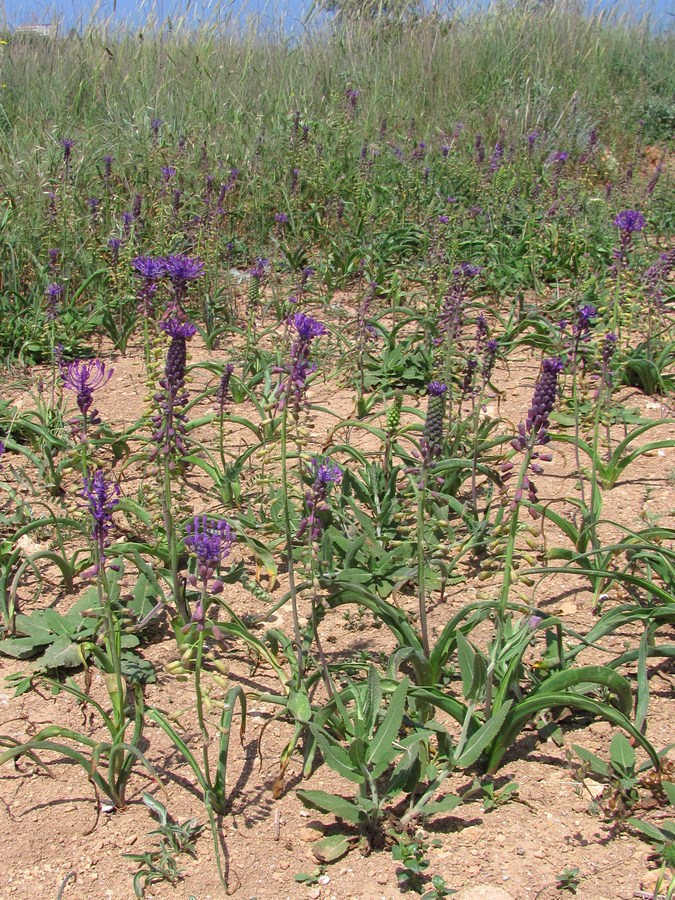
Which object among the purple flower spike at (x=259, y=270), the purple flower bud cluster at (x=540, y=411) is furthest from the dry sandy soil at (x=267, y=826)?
the purple flower spike at (x=259, y=270)

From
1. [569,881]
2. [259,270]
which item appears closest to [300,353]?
[569,881]

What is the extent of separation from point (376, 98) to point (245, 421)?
567 centimetres

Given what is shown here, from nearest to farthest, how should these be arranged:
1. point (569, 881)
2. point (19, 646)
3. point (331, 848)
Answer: point (569, 881) → point (331, 848) → point (19, 646)

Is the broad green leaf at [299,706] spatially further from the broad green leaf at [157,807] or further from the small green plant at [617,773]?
the small green plant at [617,773]

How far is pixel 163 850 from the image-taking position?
2.00 meters

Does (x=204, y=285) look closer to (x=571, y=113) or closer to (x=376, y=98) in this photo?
(x=376, y=98)

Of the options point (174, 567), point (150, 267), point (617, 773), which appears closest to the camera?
point (617, 773)

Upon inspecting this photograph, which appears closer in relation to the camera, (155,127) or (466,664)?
(466,664)

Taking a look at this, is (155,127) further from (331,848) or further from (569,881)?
(569,881)

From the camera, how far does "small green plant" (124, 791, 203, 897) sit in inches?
76.9

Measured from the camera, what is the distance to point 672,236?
634 cm

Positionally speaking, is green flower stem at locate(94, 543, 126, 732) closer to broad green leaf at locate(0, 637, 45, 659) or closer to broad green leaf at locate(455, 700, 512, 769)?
broad green leaf at locate(0, 637, 45, 659)

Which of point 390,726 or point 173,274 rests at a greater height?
point 173,274

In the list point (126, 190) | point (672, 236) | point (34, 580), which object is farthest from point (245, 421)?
point (672, 236)
